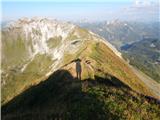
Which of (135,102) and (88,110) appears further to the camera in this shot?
(135,102)

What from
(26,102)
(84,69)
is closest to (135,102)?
(84,69)

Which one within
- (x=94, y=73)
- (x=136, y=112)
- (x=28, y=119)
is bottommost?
(x=94, y=73)

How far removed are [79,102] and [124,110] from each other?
8136mm

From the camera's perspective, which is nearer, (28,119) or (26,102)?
(28,119)

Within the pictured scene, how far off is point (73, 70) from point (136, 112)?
5141 cm

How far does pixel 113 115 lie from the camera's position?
39.8m

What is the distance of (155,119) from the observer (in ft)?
133

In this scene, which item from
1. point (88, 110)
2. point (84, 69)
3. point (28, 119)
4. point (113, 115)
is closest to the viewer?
point (113, 115)

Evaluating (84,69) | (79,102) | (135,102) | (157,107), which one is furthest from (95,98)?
(84,69)

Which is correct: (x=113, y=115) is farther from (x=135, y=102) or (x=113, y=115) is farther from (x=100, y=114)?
(x=135, y=102)

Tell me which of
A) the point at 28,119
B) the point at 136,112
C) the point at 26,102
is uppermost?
the point at 136,112

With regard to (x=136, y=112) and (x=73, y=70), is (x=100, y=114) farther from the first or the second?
(x=73, y=70)

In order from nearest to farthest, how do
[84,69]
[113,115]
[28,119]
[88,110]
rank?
[113,115]
[88,110]
[28,119]
[84,69]

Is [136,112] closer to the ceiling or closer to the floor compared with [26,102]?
closer to the ceiling
